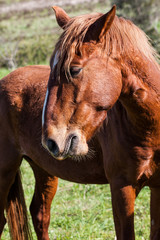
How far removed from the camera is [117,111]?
2.54m

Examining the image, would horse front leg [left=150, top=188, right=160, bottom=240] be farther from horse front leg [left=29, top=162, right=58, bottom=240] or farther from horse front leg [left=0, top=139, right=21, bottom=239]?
horse front leg [left=0, top=139, right=21, bottom=239]

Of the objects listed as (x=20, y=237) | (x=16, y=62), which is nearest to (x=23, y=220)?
(x=20, y=237)

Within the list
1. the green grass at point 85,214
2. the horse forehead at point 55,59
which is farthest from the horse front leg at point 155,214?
the horse forehead at point 55,59

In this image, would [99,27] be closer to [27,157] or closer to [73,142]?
[73,142]

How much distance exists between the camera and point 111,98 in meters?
2.07

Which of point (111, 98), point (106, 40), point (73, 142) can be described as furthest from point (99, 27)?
point (73, 142)

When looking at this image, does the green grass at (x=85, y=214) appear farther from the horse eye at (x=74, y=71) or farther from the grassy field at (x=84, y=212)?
the horse eye at (x=74, y=71)

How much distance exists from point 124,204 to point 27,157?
144 centimetres

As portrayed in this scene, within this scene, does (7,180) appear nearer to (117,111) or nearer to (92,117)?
(117,111)

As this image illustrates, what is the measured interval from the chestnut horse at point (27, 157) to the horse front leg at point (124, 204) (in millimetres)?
405

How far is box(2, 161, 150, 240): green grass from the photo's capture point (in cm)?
387

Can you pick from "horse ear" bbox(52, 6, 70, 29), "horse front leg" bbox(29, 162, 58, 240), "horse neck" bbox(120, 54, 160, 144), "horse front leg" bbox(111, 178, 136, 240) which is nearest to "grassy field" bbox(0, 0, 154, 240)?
"horse front leg" bbox(29, 162, 58, 240)

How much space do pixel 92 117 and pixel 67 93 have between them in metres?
0.19

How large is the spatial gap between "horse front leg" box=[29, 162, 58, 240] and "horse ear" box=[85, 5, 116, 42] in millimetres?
1926
